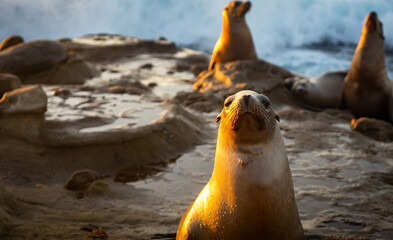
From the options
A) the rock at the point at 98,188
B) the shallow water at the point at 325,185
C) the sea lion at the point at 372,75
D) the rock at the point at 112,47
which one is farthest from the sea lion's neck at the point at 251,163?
the rock at the point at 112,47

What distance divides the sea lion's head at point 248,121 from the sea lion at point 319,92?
5.62m

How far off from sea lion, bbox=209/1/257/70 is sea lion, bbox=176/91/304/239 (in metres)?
5.95

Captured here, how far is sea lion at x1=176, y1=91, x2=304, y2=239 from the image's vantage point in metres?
2.15

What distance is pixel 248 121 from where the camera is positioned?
2131 mm

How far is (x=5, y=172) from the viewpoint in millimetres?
4074

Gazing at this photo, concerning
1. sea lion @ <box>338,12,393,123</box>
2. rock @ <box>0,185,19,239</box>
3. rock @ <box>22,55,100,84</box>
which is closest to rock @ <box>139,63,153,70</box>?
rock @ <box>22,55,100,84</box>

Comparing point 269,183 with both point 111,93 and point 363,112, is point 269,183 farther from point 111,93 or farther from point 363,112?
point 363,112

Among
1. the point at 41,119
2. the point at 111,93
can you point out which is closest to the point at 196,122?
the point at 111,93

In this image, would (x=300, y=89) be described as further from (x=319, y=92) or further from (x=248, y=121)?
(x=248, y=121)

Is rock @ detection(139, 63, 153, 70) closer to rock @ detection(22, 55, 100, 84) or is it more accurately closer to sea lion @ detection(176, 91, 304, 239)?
rock @ detection(22, 55, 100, 84)

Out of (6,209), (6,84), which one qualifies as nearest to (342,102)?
(6,84)

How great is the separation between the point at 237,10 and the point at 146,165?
452 cm

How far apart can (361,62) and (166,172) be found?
12.4ft

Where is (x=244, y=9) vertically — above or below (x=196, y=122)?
above
